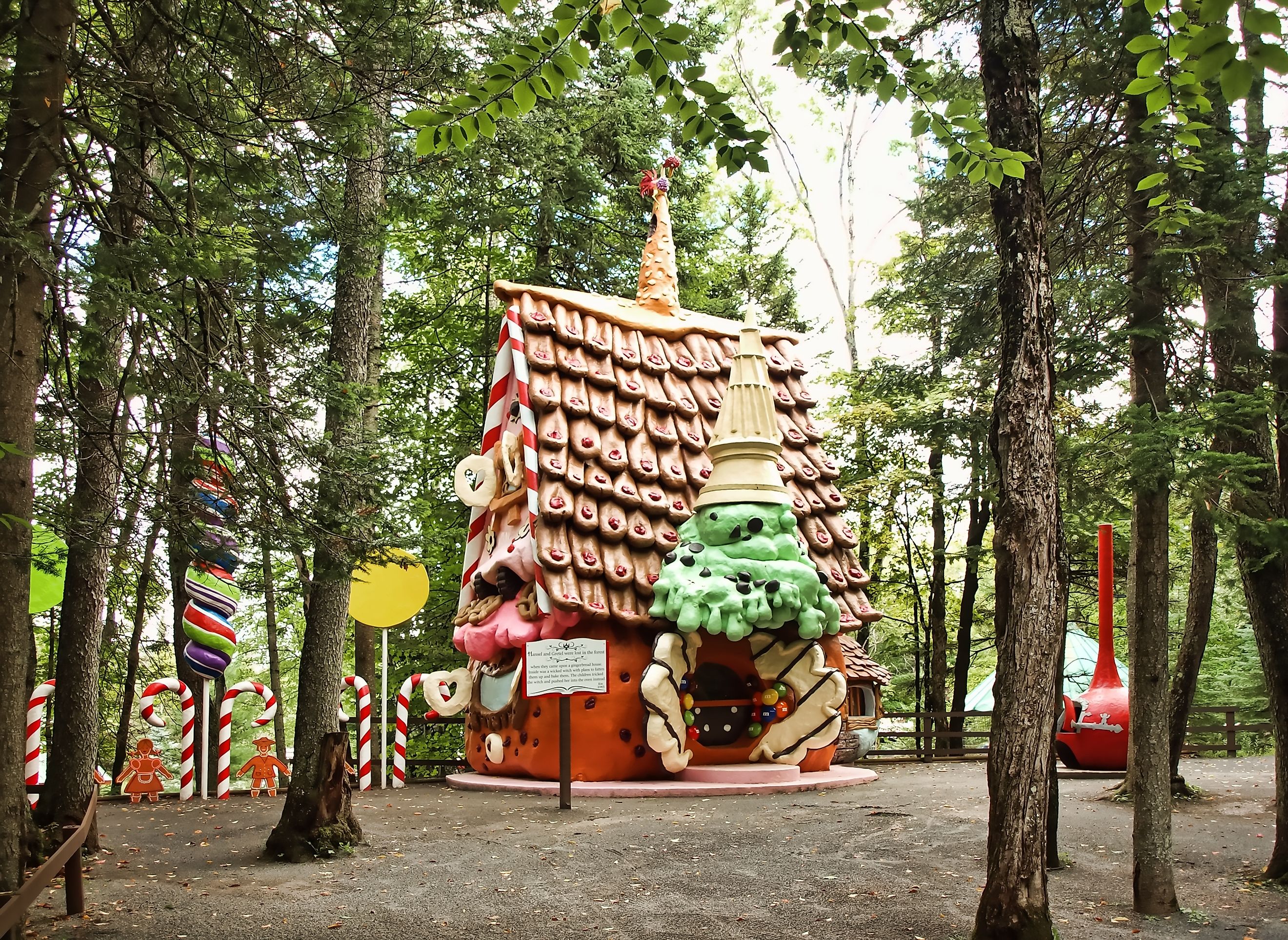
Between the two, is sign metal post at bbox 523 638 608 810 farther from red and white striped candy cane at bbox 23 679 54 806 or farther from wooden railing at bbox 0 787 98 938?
red and white striped candy cane at bbox 23 679 54 806

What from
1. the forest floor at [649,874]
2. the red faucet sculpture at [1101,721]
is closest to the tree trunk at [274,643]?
the forest floor at [649,874]

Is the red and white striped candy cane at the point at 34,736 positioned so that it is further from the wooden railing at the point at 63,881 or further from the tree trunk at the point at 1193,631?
the tree trunk at the point at 1193,631

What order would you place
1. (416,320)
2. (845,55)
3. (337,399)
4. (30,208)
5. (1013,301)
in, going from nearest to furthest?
(30,208) → (1013,301) → (337,399) → (845,55) → (416,320)

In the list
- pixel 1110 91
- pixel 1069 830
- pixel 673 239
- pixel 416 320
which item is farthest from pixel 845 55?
pixel 416 320

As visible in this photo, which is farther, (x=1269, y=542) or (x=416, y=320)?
(x=416, y=320)

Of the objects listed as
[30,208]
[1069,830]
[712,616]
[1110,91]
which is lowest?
[1069,830]

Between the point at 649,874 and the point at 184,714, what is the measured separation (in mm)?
6961

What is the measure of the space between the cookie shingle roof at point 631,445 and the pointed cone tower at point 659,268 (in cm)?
22

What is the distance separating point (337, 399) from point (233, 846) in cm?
351

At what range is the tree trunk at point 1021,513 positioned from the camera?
5.00 m

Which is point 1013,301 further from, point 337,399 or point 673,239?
point 673,239

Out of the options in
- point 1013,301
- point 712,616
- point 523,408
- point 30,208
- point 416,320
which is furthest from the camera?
point 416,320

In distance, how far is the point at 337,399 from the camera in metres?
7.64

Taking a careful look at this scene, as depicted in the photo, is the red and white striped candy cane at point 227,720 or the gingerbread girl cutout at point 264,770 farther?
the gingerbread girl cutout at point 264,770
